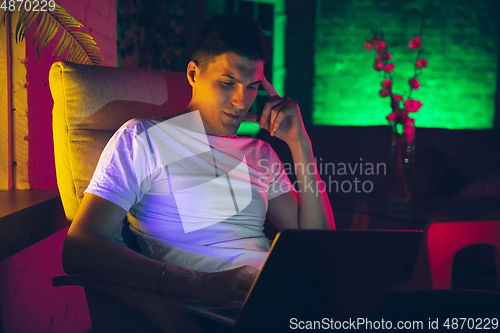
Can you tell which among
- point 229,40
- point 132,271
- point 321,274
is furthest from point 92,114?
point 321,274

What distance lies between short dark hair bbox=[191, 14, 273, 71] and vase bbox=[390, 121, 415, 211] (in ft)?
3.25

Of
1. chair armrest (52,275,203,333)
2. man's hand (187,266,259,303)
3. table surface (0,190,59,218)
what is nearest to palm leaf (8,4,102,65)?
table surface (0,190,59,218)

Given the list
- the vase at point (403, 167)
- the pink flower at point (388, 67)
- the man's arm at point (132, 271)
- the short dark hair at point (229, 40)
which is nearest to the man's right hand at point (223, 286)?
the man's arm at point (132, 271)

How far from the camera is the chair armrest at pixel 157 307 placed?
0.84 meters

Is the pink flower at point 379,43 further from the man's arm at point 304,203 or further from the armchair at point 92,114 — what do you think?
the armchair at point 92,114

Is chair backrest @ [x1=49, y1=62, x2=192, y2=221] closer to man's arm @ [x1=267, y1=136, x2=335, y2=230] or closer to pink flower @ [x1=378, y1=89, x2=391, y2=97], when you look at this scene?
man's arm @ [x1=267, y1=136, x2=335, y2=230]

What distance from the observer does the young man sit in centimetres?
94

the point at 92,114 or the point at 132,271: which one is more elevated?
the point at 92,114

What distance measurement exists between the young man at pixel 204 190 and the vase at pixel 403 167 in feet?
2.49

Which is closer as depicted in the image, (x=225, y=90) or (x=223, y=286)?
(x=223, y=286)

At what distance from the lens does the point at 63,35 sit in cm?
151

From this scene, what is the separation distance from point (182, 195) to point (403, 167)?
1280mm

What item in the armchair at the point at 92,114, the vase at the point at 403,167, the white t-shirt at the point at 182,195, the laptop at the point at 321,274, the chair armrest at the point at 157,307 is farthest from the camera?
the vase at the point at 403,167

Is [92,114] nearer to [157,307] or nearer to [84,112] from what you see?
[84,112]
